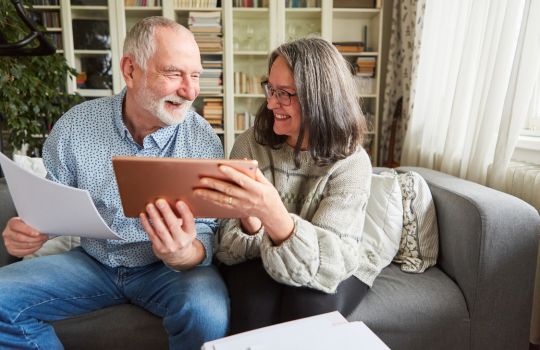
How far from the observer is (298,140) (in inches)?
44.2

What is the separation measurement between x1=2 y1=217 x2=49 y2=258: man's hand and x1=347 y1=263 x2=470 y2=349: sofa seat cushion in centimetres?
85

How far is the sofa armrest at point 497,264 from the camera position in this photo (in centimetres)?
111

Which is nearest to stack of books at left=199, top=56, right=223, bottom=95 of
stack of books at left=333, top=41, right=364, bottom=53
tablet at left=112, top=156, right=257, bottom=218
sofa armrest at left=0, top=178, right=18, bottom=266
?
stack of books at left=333, top=41, right=364, bottom=53

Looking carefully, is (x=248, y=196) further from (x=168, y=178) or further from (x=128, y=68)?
(x=128, y=68)

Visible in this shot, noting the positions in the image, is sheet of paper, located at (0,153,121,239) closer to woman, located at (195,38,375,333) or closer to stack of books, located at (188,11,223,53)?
woman, located at (195,38,375,333)

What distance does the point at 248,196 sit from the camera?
0.77 m

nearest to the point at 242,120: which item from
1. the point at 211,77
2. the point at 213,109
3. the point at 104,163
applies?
the point at 213,109

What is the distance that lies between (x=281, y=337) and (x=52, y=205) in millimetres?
555

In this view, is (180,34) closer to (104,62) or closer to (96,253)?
(96,253)

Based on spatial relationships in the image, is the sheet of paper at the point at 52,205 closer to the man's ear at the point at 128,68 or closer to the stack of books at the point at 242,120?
the man's ear at the point at 128,68

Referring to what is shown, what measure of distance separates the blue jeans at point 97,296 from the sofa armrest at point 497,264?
733 mm

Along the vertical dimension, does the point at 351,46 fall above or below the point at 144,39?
above

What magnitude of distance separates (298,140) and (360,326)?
57 centimetres

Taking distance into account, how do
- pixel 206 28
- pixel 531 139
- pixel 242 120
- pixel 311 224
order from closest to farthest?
1. pixel 311 224
2. pixel 531 139
3. pixel 206 28
4. pixel 242 120
